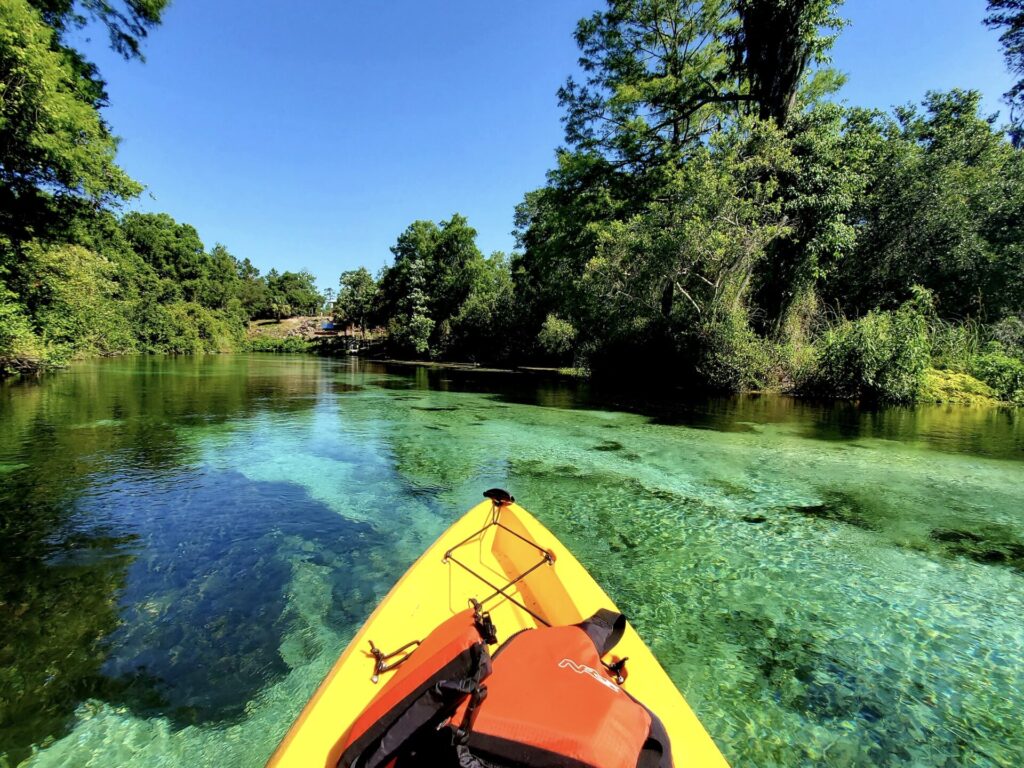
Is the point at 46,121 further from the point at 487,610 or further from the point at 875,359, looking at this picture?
the point at 875,359

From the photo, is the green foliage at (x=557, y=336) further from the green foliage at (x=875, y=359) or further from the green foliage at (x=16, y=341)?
the green foliage at (x=16, y=341)

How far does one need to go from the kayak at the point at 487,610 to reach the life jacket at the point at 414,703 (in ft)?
0.49

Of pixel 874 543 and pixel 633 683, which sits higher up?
pixel 633 683

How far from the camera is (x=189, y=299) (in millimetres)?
57594

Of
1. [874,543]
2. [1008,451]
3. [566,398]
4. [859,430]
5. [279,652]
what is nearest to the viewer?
[279,652]

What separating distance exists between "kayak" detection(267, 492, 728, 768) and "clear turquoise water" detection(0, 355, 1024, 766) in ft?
2.72

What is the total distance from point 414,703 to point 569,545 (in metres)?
3.34

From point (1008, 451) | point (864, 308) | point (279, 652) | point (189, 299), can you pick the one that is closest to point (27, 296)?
point (279, 652)

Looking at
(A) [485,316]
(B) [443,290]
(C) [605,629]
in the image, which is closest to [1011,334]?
→ (C) [605,629]

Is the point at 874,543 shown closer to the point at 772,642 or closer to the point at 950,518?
the point at 950,518

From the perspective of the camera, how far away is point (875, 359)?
48.2ft

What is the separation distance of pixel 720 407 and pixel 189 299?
211ft

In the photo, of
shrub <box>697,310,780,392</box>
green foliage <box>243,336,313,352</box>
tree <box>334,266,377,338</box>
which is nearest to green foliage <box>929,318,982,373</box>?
shrub <box>697,310,780,392</box>

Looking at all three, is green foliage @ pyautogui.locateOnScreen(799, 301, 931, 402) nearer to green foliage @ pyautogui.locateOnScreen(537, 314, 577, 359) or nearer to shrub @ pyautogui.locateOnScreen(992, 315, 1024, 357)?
shrub @ pyautogui.locateOnScreen(992, 315, 1024, 357)
